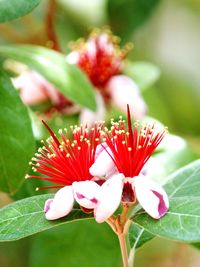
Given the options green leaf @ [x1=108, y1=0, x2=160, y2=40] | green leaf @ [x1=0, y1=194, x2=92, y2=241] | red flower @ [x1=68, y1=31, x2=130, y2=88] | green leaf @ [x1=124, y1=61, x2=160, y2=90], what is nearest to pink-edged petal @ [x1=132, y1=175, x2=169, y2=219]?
green leaf @ [x1=0, y1=194, x2=92, y2=241]

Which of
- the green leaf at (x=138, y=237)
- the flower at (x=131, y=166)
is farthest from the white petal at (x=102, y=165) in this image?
the green leaf at (x=138, y=237)

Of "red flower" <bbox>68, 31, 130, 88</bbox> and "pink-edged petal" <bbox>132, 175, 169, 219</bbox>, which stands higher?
"red flower" <bbox>68, 31, 130, 88</bbox>

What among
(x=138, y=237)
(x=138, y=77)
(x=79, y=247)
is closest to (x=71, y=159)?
(x=138, y=237)

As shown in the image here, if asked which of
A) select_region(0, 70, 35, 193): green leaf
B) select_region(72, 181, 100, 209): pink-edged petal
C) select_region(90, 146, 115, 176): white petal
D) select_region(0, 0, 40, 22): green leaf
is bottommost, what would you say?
select_region(72, 181, 100, 209): pink-edged petal

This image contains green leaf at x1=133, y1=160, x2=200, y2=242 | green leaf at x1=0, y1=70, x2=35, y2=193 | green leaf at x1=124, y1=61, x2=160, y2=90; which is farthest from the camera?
green leaf at x1=124, y1=61, x2=160, y2=90

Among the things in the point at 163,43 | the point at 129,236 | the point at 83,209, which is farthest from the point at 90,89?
the point at 163,43

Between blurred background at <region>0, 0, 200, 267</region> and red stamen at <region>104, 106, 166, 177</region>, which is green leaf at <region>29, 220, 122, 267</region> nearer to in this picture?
blurred background at <region>0, 0, 200, 267</region>

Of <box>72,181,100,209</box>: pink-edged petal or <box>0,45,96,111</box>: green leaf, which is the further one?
<box>0,45,96,111</box>: green leaf
